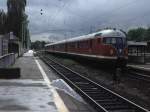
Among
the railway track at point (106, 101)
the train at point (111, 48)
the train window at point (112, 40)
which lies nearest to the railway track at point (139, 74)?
the train at point (111, 48)

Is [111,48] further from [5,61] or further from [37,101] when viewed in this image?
[37,101]

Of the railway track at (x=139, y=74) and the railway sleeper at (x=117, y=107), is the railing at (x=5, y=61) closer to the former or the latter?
the railway track at (x=139, y=74)

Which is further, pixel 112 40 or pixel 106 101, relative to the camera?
pixel 112 40

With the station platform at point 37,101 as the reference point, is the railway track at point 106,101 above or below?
below

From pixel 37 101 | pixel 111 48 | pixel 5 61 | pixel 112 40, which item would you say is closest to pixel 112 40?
pixel 112 40

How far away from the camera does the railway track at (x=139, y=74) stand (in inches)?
953

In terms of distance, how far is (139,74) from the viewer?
1026 inches

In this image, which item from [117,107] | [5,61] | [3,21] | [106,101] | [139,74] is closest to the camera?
[117,107]

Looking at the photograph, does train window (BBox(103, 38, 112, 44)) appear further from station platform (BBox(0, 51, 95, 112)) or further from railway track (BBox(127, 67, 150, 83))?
station platform (BBox(0, 51, 95, 112))

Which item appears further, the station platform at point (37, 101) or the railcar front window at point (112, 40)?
the railcar front window at point (112, 40)

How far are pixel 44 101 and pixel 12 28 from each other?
86.7 m

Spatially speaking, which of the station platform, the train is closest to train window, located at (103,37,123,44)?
the train

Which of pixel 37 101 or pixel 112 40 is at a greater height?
pixel 112 40

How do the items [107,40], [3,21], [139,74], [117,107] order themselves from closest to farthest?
1. [117,107]
2. [139,74]
3. [107,40]
4. [3,21]
